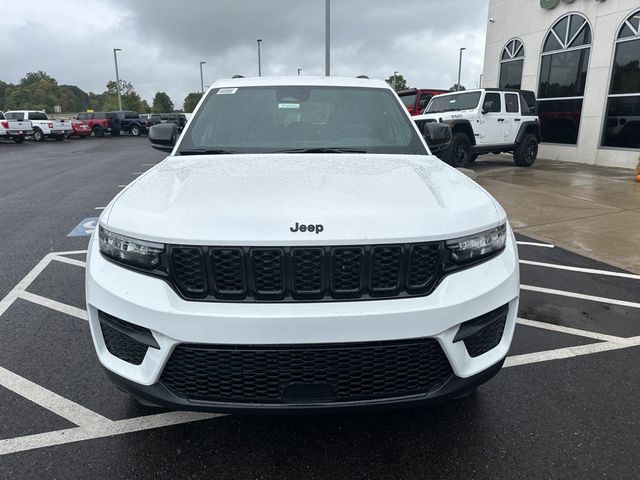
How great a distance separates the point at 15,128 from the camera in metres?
27.2

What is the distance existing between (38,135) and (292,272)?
3376 centimetres

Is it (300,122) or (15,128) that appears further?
(15,128)

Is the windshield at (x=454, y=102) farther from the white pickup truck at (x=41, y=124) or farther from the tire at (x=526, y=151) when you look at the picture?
the white pickup truck at (x=41, y=124)

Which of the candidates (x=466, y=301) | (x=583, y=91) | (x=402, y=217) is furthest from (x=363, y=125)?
(x=583, y=91)

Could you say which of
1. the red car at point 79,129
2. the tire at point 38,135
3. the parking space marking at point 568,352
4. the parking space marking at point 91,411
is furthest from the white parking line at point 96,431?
the red car at point 79,129

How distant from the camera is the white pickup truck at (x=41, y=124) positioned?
28.7 meters

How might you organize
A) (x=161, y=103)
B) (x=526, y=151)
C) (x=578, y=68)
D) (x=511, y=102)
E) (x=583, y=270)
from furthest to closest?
(x=161, y=103)
(x=578, y=68)
(x=526, y=151)
(x=511, y=102)
(x=583, y=270)

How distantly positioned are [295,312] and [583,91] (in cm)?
1630

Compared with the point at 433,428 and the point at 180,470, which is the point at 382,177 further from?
the point at 180,470

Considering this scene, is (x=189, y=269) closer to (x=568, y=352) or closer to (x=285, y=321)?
(x=285, y=321)

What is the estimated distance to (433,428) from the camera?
249 centimetres

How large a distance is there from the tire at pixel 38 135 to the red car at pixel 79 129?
5.95 ft

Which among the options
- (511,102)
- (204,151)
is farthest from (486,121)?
(204,151)

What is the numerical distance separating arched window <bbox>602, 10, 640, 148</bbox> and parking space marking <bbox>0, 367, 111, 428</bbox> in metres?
15.4
